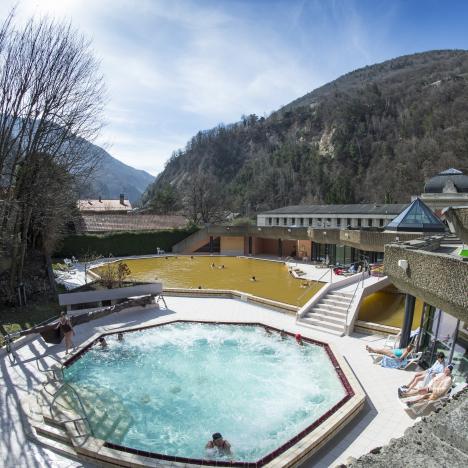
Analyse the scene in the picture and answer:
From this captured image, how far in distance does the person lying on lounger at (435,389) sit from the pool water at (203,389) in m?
1.83

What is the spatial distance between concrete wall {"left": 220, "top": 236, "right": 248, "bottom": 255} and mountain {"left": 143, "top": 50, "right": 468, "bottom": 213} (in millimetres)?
27810

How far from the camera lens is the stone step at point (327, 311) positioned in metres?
15.9

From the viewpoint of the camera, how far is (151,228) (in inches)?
1617

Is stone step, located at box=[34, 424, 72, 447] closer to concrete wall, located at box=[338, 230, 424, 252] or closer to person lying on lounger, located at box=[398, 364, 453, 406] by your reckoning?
person lying on lounger, located at box=[398, 364, 453, 406]

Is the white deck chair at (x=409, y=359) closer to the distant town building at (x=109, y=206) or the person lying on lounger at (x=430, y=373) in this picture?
the person lying on lounger at (x=430, y=373)

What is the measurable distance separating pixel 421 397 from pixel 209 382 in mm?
5694

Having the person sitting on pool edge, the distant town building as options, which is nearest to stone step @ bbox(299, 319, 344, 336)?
the person sitting on pool edge

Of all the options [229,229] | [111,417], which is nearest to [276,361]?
[111,417]

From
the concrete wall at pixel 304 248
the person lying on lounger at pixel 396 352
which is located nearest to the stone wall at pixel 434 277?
the person lying on lounger at pixel 396 352

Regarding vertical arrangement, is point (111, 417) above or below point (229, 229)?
below

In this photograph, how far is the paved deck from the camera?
24.2 feet

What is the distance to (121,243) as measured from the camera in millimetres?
36219

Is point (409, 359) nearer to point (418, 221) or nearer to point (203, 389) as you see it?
point (203, 389)

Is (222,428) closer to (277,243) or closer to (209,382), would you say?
(209,382)
